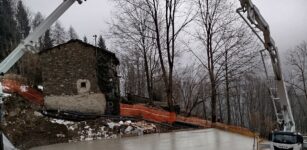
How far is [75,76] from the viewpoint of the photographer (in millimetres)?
35562

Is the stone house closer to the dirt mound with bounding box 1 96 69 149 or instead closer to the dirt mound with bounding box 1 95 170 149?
the dirt mound with bounding box 1 95 170 149

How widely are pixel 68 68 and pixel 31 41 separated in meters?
23.4

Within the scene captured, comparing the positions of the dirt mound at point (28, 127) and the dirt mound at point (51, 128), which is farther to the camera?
the dirt mound at point (51, 128)

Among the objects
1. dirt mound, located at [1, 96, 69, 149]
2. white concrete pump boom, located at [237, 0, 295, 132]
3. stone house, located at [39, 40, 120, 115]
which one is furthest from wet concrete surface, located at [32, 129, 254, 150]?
stone house, located at [39, 40, 120, 115]

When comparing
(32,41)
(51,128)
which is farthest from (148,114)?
(32,41)

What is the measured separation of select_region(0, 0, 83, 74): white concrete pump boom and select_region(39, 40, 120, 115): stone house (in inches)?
887

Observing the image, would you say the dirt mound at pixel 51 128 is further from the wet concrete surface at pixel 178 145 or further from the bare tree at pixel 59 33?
the bare tree at pixel 59 33

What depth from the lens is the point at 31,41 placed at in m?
12.6

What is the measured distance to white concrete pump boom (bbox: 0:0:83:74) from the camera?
12062 millimetres

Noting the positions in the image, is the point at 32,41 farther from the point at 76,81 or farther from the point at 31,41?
the point at 76,81

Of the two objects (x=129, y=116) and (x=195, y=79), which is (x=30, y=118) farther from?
(x=195, y=79)

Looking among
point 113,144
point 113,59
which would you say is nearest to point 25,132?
point 113,144

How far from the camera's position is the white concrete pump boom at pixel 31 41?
12.1m

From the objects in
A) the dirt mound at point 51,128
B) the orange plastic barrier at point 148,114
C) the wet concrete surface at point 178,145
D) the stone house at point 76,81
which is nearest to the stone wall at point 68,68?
the stone house at point 76,81
